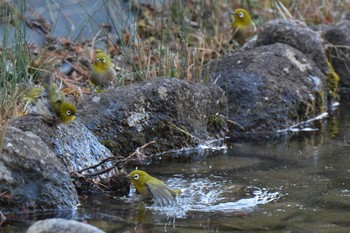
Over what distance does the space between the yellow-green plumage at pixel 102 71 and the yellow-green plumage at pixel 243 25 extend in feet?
8.34

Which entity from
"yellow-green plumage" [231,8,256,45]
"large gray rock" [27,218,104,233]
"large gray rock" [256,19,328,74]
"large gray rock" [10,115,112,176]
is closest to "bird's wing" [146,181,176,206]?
Result: "large gray rock" [10,115,112,176]

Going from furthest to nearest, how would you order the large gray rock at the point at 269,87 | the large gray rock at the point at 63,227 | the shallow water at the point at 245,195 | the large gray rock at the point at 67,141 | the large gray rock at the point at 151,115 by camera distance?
the large gray rock at the point at 269,87 < the large gray rock at the point at 151,115 < the large gray rock at the point at 67,141 < the shallow water at the point at 245,195 < the large gray rock at the point at 63,227

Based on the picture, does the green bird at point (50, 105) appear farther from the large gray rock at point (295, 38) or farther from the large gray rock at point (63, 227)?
the large gray rock at point (295, 38)

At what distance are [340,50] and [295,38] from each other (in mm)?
1045

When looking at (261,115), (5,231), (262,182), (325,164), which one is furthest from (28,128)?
(261,115)

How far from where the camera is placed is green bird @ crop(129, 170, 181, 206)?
18.0 ft

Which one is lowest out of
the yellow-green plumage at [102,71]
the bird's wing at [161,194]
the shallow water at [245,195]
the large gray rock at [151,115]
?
the shallow water at [245,195]

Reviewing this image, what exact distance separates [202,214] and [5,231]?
3.99 feet

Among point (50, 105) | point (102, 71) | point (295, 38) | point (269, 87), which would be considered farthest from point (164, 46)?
point (50, 105)

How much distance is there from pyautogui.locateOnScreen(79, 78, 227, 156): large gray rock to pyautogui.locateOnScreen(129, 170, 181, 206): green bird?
1058 millimetres

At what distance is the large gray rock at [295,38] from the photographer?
9.35 meters

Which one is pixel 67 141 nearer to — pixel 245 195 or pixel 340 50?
pixel 245 195

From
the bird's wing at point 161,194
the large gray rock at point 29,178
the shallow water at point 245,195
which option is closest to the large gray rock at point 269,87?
the shallow water at point 245,195

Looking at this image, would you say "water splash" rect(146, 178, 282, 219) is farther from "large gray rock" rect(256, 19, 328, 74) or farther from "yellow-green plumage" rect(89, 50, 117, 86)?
"large gray rock" rect(256, 19, 328, 74)
